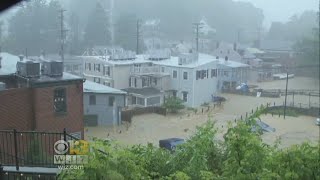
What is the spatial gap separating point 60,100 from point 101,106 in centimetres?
556

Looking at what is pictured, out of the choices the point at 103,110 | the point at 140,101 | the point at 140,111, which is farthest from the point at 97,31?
the point at 103,110

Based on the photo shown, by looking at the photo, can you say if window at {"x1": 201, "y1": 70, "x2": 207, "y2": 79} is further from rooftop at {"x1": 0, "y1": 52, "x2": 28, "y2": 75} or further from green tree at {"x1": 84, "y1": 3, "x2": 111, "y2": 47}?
green tree at {"x1": 84, "y1": 3, "x2": 111, "y2": 47}

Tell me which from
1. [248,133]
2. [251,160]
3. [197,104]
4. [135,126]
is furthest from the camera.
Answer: [197,104]

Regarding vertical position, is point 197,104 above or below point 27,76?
below

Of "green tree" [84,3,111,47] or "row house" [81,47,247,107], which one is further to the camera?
"green tree" [84,3,111,47]

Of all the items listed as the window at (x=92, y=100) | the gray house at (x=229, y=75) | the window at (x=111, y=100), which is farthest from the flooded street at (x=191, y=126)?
the gray house at (x=229, y=75)

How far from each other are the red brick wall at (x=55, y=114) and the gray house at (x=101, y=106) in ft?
16.8

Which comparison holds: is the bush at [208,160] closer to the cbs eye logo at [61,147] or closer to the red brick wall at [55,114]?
the cbs eye logo at [61,147]

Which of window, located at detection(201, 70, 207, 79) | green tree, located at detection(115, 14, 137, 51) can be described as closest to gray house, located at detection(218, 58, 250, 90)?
window, located at detection(201, 70, 207, 79)

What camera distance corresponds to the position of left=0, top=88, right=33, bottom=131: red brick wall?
799 cm

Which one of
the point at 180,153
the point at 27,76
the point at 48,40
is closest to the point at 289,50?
the point at 48,40

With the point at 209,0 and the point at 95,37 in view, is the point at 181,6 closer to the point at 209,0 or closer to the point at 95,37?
the point at 209,0

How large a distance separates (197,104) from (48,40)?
12.3 meters

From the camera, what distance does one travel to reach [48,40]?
27.1 m
